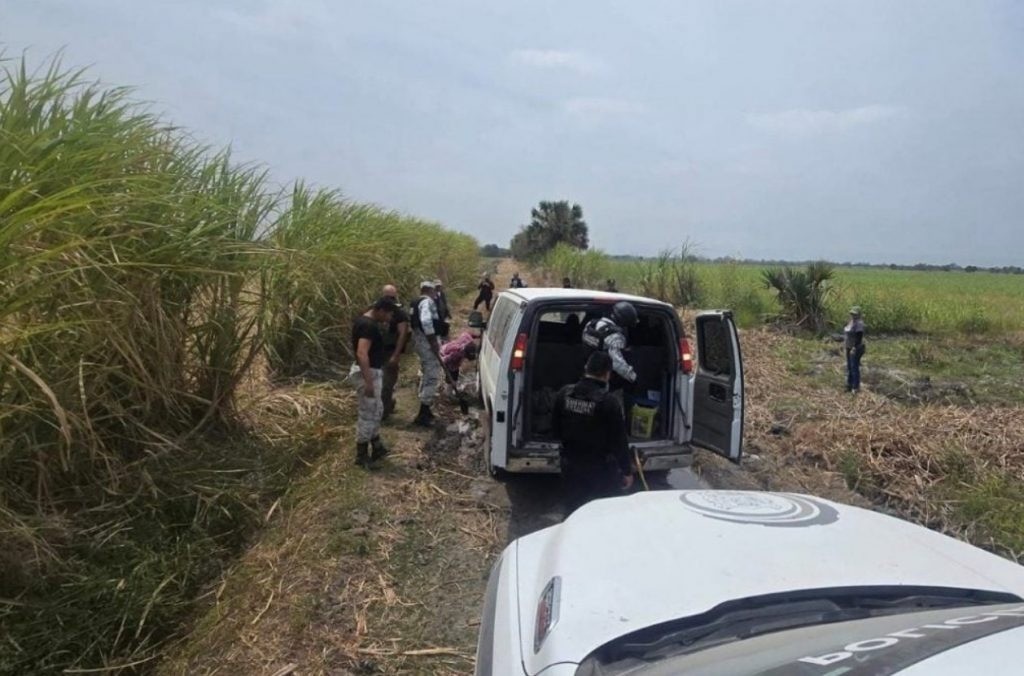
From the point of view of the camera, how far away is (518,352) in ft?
17.9

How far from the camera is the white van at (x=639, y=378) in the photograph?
550 cm

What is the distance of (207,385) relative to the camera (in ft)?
20.6

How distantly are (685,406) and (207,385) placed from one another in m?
4.25

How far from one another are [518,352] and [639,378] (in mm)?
1626

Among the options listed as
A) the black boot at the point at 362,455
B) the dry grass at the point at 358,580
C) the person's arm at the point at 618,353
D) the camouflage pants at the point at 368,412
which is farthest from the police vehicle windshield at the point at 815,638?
the black boot at the point at 362,455

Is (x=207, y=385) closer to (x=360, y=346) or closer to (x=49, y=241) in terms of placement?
(x=360, y=346)

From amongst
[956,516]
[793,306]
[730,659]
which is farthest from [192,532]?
[793,306]

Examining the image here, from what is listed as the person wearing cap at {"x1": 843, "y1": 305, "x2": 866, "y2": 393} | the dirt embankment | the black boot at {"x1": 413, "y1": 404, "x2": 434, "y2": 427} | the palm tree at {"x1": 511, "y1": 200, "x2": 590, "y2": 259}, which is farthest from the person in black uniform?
the palm tree at {"x1": 511, "y1": 200, "x2": 590, "y2": 259}

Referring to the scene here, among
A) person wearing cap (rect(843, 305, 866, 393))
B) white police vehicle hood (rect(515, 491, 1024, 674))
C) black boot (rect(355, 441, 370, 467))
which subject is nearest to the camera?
white police vehicle hood (rect(515, 491, 1024, 674))

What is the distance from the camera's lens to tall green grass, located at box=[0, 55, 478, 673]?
391 cm

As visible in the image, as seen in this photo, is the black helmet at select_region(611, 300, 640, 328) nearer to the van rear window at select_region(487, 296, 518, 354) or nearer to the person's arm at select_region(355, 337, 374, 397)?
the van rear window at select_region(487, 296, 518, 354)

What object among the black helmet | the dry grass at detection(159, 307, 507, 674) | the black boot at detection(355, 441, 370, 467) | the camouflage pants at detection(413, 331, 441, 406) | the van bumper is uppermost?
the black helmet

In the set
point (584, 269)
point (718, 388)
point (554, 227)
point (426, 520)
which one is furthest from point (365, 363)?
point (554, 227)

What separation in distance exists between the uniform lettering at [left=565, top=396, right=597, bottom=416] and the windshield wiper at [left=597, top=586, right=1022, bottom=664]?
9.25 feet
